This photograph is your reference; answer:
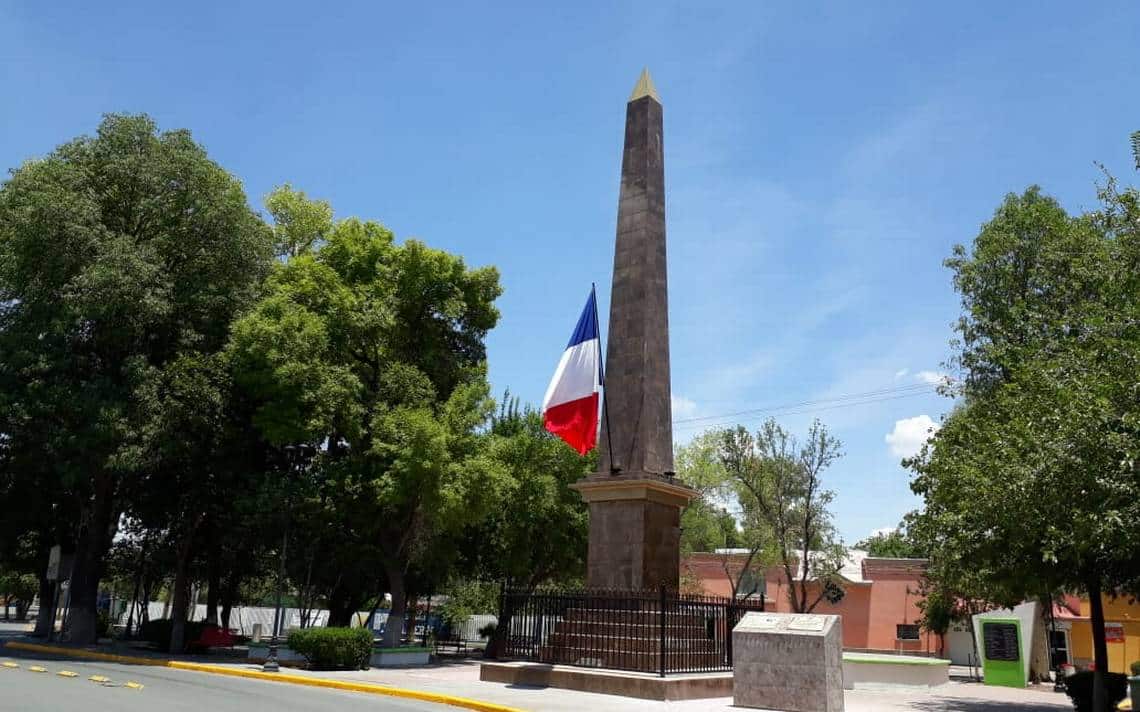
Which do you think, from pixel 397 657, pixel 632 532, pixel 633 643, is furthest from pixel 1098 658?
pixel 397 657

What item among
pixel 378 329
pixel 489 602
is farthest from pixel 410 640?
pixel 378 329

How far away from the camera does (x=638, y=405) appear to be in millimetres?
17094

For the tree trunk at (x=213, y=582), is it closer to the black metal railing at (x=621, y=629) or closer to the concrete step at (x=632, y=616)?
the black metal railing at (x=621, y=629)

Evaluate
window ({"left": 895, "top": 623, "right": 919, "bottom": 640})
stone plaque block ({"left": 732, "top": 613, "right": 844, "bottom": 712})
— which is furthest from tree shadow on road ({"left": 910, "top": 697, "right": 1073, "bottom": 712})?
window ({"left": 895, "top": 623, "right": 919, "bottom": 640})

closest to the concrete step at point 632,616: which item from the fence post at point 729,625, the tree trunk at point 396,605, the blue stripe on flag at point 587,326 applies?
the fence post at point 729,625

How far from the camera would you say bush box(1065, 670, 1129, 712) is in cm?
1720

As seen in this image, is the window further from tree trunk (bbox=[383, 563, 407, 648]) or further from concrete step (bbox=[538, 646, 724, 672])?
concrete step (bbox=[538, 646, 724, 672])

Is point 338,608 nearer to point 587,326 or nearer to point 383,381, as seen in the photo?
point 383,381

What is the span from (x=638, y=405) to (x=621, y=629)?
426 cm

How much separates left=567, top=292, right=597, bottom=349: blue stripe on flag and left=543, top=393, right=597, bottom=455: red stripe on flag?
1.20 meters

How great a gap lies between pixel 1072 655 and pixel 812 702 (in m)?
30.1

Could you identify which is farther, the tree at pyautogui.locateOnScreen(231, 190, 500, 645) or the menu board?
the menu board

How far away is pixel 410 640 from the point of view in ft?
114

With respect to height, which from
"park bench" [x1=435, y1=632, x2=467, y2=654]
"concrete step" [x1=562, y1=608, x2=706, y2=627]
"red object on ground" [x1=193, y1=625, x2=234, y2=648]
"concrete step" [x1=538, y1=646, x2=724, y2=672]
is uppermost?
"concrete step" [x1=562, y1=608, x2=706, y2=627]
